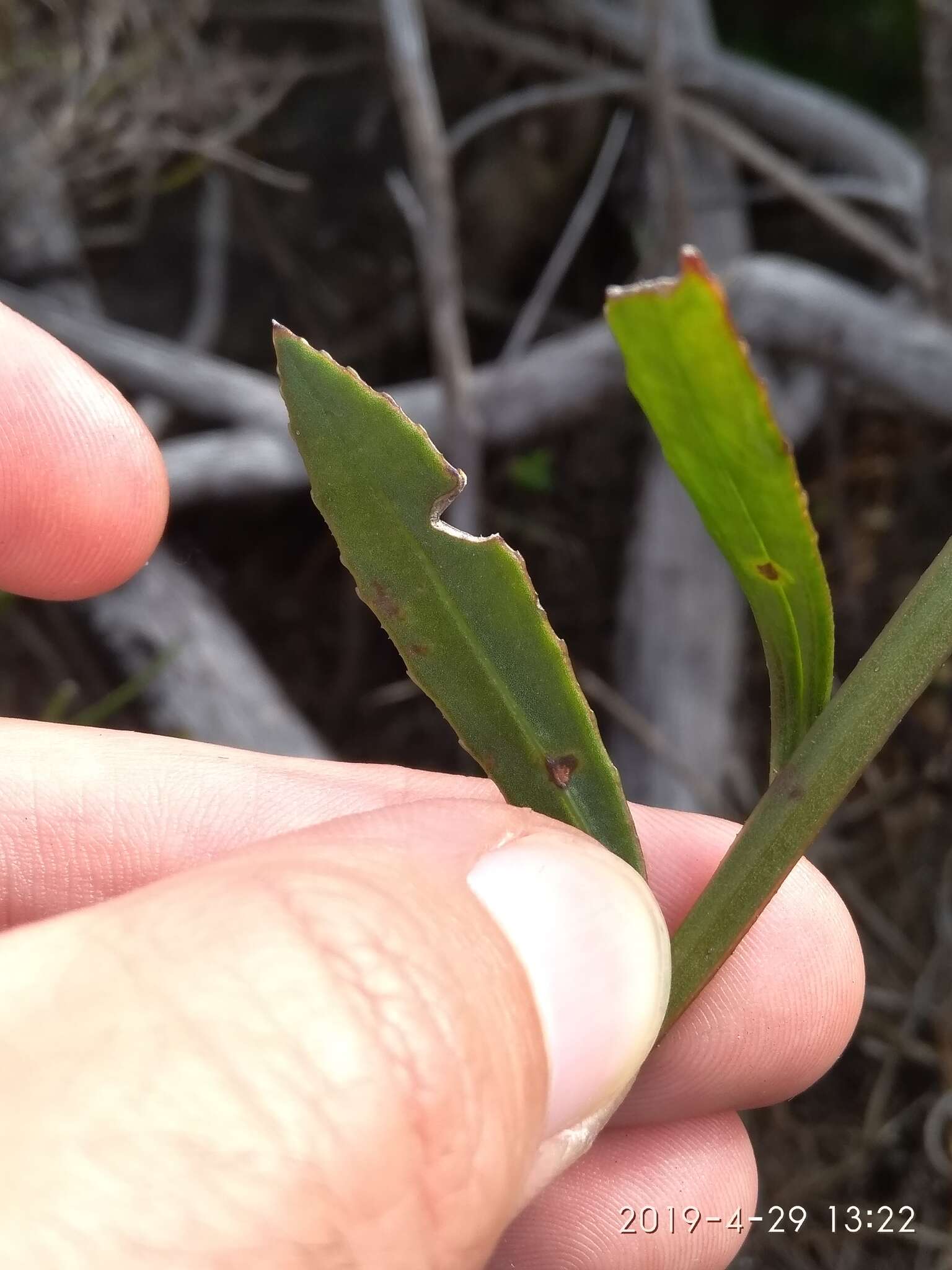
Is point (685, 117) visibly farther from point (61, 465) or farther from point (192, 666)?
point (61, 465)

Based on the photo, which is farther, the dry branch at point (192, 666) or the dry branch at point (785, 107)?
the dry branch at point (785, 107)

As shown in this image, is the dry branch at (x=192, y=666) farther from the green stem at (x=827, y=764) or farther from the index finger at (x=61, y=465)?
the green stem at (x=827, y=764)

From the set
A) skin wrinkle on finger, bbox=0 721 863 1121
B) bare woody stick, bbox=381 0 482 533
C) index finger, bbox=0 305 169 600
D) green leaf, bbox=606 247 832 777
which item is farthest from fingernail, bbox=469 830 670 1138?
bare woody stick, bbox=381 0 482 533

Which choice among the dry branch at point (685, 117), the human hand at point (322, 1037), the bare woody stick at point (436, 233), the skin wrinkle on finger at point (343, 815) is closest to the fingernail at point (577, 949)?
the human hand at point (322, 1037)

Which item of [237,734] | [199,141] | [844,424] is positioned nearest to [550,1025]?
[237,734]

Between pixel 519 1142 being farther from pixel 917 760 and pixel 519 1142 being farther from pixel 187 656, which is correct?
pixel 917 760

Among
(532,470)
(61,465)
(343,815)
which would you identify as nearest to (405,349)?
(532,470)
